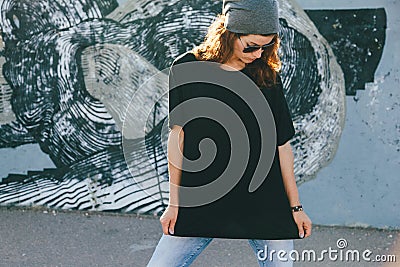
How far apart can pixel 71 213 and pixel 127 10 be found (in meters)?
1.77

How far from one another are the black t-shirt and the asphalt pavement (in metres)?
1.85

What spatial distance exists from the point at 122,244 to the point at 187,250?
2.23 m

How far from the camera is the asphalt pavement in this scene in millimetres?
4480

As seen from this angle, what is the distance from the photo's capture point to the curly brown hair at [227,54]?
2.57m

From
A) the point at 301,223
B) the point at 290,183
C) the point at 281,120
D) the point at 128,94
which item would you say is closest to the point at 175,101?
the point at 281,120

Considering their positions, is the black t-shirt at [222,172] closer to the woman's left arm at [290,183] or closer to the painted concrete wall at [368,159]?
the woman's left arm at [290,183]

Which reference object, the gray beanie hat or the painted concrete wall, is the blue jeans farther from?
the painted concrete wall

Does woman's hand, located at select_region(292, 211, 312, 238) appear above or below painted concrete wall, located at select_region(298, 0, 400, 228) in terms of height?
above

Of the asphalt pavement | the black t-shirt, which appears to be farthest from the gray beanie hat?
the asphalt pavement

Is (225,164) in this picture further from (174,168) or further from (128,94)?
(128,94)

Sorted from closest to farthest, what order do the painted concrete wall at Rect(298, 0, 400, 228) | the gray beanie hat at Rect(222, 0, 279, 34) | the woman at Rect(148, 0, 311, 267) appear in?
the gray beanie hat at Rect(222, 0, 279, 34) < the woman at Rect(148, 0, 311, 267) < the painted concrete wall at Rect(298, 0, 400, 228)

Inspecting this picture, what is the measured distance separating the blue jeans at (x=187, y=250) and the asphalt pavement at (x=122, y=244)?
175cm

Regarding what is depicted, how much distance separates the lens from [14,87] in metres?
5.49

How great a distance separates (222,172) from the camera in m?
2.61
